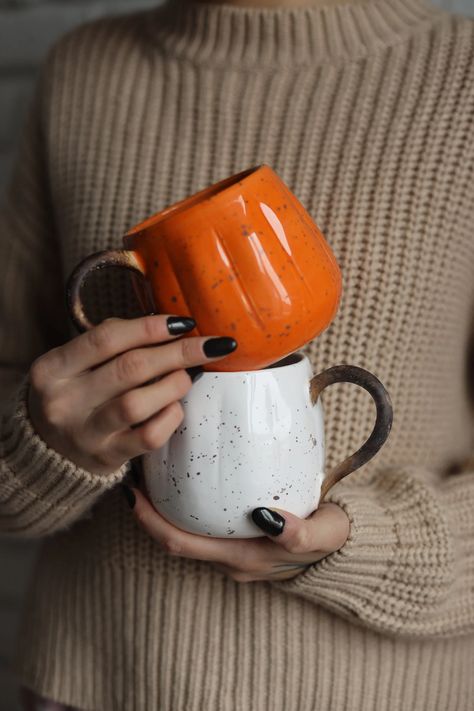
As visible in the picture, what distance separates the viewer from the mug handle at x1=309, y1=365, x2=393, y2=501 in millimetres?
547

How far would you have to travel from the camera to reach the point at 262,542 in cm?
59

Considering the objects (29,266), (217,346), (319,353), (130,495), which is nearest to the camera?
(217,346)

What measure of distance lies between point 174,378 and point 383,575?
0.27 metres

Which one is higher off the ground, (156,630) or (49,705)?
(156,630)

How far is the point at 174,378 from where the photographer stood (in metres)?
0.51

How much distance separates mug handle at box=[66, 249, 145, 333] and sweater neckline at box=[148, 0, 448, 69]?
14.3 inches

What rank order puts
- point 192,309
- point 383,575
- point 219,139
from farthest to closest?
point 219,139 → point 383,575 → point 192,309

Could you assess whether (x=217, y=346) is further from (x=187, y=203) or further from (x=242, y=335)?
(x=187, y=203)

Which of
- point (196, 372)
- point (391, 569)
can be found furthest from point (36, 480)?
point (391, 569)

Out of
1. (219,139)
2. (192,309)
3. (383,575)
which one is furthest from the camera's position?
(219,139)

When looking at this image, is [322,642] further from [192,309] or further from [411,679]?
[192,309]

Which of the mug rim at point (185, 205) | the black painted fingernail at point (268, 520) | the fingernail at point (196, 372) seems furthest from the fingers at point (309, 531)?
the mug rim at point (185, 205)

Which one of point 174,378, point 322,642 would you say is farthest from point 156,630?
point 174,378

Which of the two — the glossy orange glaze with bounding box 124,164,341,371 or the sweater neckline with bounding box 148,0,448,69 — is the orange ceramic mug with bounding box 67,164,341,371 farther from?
the sweater neckline with bounding box 148,0,448,69
